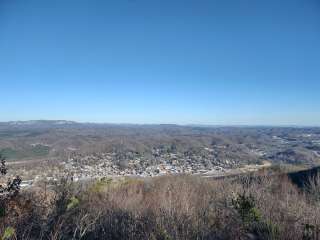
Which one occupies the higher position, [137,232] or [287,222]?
[287,222]

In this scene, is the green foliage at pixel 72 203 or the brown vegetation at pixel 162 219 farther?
the green foliage at pixel 72 203

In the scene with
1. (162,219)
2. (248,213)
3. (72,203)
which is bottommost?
Result: (72,203)

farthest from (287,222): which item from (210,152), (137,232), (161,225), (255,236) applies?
(210,152)

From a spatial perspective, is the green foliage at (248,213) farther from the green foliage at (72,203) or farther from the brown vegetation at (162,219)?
the green foliage at (72,203)

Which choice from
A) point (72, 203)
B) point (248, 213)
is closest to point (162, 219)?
point (248, 213)

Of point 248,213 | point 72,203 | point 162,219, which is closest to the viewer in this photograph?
point 248,213

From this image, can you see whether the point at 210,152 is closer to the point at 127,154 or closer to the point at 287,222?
the point at 127,154

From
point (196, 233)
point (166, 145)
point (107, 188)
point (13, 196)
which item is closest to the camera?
point (196, 233)

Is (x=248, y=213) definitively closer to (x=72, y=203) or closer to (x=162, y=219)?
(x=162, y=219)

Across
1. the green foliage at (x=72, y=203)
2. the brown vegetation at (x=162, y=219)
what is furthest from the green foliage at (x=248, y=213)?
the green foliage at (x=72, y=203)

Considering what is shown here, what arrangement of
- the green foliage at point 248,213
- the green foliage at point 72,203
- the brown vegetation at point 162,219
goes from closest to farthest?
the brown vegetation at point 162,219
the green foliage at point 248,213
the green foliage at point 72,203

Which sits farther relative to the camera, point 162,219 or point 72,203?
point 72,203
